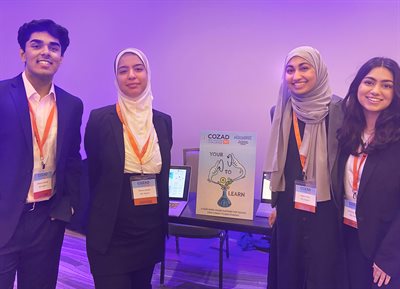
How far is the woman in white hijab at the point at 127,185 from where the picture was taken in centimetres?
153

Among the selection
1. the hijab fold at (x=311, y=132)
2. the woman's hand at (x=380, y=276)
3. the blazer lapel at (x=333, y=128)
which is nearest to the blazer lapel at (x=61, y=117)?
the hijab fold at (x=311, y=132)

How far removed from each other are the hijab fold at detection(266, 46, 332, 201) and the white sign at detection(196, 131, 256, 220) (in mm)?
428

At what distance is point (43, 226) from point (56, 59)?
31.1 inches

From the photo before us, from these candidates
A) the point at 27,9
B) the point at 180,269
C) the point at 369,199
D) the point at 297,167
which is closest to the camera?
the point at 369,199

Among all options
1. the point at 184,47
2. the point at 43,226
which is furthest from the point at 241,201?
the point at 184,47

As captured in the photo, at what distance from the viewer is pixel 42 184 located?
1502 mm

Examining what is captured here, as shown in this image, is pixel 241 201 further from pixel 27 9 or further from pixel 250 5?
pixel 27 9

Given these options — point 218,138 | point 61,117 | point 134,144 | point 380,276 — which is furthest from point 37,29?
point 380,276

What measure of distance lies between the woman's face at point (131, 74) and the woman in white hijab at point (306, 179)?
2.41 feet


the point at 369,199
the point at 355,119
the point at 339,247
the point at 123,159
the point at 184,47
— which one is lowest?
the point at 339,247

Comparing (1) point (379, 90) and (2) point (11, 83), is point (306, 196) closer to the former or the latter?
(1) point (379, 90)

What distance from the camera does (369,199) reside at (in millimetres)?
1378

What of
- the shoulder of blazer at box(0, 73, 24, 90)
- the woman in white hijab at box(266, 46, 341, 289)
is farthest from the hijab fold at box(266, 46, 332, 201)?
the shoulder of blazer at box(0, 73, 24, 90)

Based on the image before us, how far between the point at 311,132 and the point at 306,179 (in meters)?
0.23
